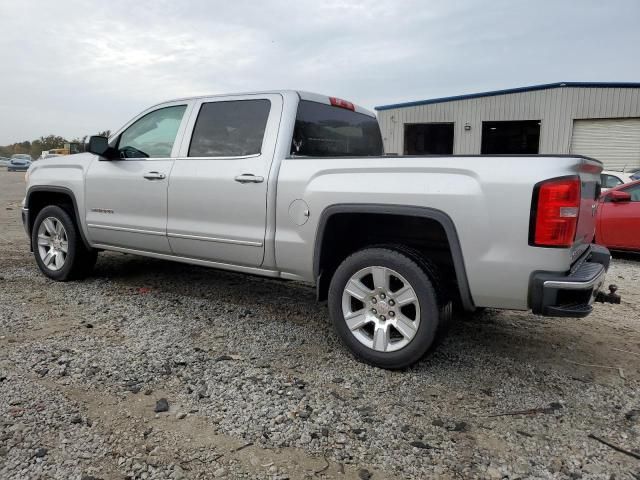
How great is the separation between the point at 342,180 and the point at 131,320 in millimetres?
2217

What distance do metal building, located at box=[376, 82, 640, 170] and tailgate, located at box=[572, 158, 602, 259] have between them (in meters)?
17.5

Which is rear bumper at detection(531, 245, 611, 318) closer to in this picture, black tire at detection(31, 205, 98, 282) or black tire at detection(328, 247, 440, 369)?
black tire at detection(328, 247, 440, 369)

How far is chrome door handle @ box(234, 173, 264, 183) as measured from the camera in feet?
12.4

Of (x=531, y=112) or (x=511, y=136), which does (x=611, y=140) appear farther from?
(x=511, y=136)

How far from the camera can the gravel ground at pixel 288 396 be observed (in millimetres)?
2352

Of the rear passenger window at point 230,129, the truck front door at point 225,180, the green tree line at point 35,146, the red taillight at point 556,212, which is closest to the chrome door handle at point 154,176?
the truck front door at point 225,180

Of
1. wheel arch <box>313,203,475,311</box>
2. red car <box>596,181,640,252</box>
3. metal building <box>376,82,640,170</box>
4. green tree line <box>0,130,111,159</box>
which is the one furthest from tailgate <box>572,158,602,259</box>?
green tree line <box>0,130,111,159</box>

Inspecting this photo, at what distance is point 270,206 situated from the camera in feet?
12.3

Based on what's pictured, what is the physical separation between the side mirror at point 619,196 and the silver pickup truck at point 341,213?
417 centimetres

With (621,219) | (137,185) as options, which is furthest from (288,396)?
(621,219)

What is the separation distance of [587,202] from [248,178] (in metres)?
2.36

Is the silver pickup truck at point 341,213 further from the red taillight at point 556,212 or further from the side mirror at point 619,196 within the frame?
the side mirror at point 619,196

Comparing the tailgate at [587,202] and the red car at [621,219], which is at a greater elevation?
the tailgate at [587,202]

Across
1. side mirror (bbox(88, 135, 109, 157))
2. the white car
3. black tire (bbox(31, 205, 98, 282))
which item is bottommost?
black tire (bbox(31, 205, 98, 282))
